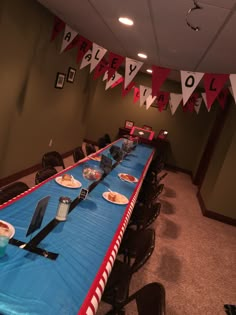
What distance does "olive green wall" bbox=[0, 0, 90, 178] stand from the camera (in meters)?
3.28

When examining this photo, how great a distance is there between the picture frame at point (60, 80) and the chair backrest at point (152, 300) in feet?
13.1

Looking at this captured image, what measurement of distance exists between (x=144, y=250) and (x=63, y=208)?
57 centimetres

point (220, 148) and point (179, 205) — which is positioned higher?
point (220, 148)

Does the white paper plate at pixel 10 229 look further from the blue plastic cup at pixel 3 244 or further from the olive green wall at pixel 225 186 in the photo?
the olive green wall at pixel 225 186

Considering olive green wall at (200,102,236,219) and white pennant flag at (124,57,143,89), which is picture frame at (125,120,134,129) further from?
white pennant flag at (124,57,143,89)

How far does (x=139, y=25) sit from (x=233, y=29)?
1.10m

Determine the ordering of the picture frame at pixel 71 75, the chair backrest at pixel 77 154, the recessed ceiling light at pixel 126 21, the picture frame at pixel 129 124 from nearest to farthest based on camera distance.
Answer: the recessed ceiling light at pixel 126 21
the chair backrest at pixel 77 154
the picture frame at pixel 71 75
the picture frame at pixel 129 124

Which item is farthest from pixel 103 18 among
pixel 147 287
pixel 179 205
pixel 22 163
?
pixel 179 205

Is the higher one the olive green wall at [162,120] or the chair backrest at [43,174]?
the olive green wall at [162,120]

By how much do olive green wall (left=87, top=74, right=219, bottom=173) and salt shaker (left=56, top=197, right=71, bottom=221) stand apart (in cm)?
664

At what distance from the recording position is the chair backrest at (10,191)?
185 cm

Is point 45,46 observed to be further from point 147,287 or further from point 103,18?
point 147,287

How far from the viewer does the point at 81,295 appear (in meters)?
1.21

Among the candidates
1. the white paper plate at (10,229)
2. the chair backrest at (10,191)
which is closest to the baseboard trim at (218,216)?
the chair backrest at (10,191)
